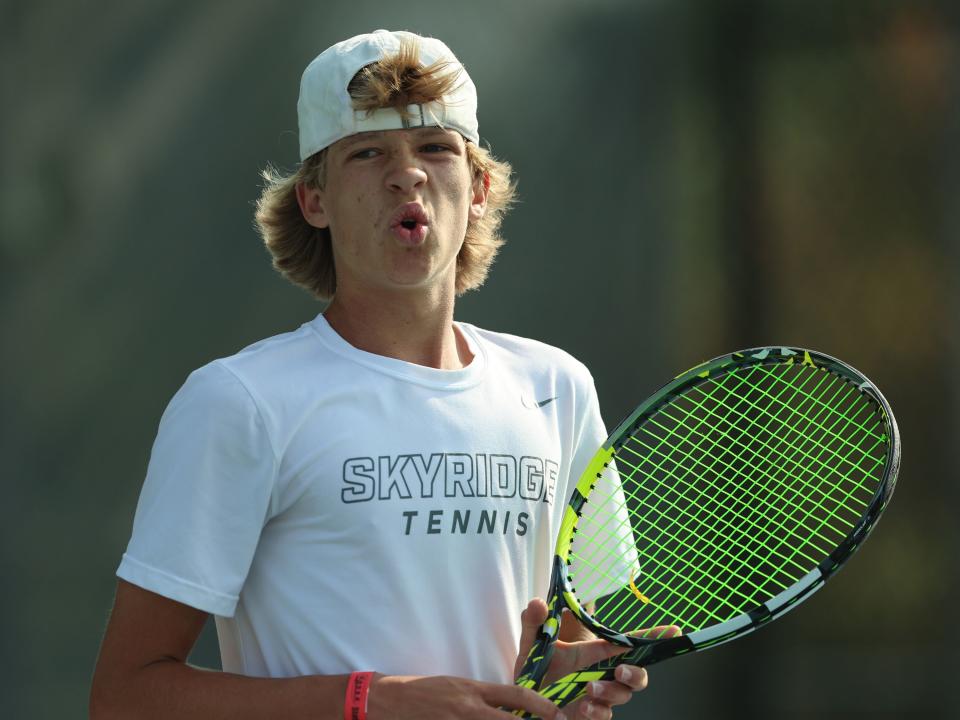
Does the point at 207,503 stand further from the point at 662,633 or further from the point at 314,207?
the point at 662,633

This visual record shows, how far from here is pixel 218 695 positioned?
182cm

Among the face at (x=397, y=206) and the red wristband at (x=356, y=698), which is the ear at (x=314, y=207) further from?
the red wristband at (x=356, y=698)

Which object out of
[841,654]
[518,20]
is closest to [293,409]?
[518,20]

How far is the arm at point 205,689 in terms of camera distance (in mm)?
1780

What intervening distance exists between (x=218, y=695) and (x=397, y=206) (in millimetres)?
702

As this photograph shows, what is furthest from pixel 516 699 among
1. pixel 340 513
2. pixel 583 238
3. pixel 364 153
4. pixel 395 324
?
pixel 583 238

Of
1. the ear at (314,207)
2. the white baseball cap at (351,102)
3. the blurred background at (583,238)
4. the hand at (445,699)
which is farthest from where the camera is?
the blurred background at (583,238)

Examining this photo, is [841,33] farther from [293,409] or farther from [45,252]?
[293,409]

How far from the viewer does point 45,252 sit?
3.96 meters

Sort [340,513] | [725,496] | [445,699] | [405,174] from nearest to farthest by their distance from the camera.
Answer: [445,699] < [340,513] < [405,174] < [725,496]

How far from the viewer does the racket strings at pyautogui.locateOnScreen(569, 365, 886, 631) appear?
7.25 feet

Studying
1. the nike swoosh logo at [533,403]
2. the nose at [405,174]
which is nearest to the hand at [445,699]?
the nike swoosh logo at [533,403]

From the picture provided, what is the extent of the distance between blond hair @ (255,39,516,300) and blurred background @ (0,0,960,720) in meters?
1.73

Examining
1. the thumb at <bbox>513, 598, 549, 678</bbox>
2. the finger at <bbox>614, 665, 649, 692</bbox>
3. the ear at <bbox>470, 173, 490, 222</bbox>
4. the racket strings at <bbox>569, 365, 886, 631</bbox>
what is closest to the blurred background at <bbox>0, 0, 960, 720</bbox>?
the racket strings at <bbox>569, 365, 886, 631</bbox>
